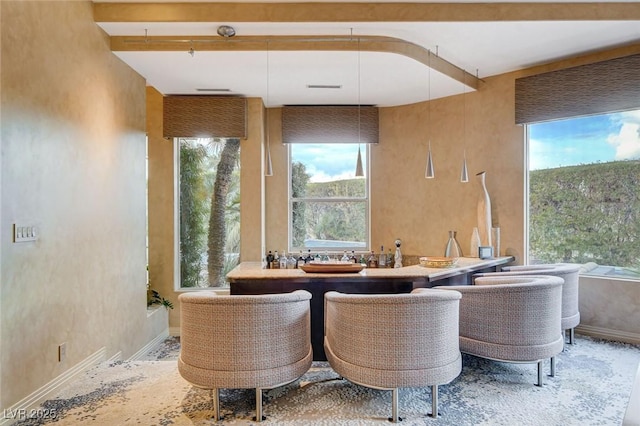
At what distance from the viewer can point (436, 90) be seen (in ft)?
15.2

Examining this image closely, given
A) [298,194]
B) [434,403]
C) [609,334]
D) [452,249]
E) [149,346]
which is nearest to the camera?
[434,403]

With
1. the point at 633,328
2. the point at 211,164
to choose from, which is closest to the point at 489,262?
the point at 633,328

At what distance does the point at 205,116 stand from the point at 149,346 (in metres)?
2.76

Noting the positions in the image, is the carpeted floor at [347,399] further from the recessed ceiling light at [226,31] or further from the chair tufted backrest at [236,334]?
the recessed ceiling light at [226,31]

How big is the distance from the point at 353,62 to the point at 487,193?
2.24m

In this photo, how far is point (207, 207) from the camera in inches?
194

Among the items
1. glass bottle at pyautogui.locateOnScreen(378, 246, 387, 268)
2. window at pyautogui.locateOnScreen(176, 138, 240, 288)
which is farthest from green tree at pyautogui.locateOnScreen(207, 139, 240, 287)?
glass bottle at pyautogui.locateOnScreen(378, 246, 387, 268)

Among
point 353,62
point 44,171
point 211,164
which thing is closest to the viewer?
point 44,171

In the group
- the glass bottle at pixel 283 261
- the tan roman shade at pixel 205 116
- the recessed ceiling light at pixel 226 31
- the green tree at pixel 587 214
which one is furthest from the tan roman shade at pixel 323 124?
the green tree at pixel 587 214

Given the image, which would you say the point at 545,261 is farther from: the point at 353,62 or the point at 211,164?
the point at 211,164

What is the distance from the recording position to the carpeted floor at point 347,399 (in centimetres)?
230

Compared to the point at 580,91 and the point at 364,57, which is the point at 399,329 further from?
the point at 580,91

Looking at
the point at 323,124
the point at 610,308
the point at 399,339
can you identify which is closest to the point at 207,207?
the point at 323,124

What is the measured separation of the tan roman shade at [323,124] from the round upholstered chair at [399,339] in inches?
128
